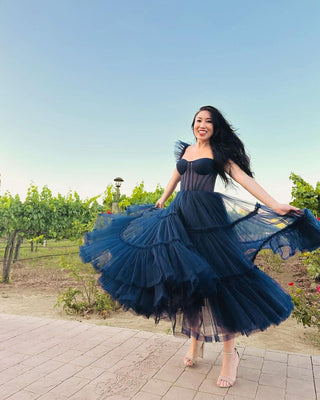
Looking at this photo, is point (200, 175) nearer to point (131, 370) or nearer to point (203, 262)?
point (203, 262)

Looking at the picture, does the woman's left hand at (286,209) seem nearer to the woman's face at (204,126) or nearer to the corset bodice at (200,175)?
the corset bodice at (200,175)

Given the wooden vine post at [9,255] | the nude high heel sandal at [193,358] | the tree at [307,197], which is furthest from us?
the wooden vine post at [9,255]

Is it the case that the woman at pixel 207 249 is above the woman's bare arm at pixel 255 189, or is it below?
below

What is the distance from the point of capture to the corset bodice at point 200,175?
A: 2.55 meters

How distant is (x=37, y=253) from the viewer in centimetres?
1324

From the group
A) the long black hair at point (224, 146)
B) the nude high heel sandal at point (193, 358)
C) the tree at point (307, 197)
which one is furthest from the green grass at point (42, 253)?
the long black hair at point (224, 146)

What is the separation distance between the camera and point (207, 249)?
2305 millimetres

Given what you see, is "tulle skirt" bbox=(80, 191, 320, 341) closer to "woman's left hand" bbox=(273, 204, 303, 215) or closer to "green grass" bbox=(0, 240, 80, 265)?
"woman's left hand" bbox=(273, 204, 303, 215)

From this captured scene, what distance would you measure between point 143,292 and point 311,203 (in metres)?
5.91

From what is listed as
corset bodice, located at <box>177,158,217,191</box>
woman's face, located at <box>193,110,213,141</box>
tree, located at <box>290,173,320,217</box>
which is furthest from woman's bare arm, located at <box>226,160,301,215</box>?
tree, located at <box>290,173,320,217</box>

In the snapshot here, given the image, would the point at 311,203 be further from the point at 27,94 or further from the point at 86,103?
the point at 27,94

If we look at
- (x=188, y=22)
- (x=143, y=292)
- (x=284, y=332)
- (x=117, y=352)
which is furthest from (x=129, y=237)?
(x=188, y=22)

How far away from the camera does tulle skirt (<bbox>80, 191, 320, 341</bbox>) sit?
2.12 metres

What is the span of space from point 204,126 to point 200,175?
40 cm
